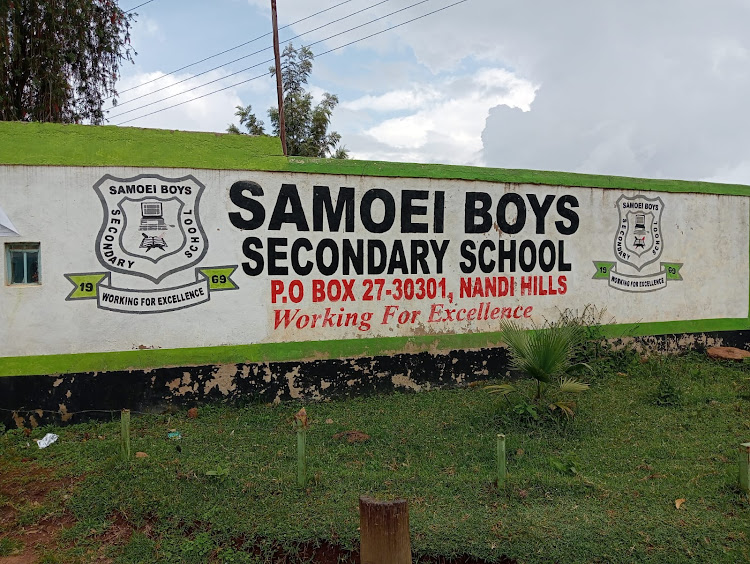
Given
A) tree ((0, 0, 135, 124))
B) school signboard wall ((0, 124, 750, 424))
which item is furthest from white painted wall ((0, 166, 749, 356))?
tree ((0, 0, 135, 124))

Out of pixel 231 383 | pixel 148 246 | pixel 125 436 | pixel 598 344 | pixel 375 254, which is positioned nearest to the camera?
pixel 125 436

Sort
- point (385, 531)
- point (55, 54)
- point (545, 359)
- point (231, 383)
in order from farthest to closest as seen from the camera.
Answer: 1. point (55, 54)
2. point (231, 383)
3. point (545, 359)
4. point (385, 531)

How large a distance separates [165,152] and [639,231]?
22.5 ft

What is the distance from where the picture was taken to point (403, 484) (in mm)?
4629

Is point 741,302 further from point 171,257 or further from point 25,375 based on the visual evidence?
point 25,375

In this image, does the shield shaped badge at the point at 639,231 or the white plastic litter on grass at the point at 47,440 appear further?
the shield shaped badge at the point at 639,231

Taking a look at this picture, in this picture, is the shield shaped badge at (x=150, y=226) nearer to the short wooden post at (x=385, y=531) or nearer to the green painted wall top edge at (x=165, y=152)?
the green painted wall top edge at (x=165, y=152)

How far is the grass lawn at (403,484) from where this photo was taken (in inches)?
149

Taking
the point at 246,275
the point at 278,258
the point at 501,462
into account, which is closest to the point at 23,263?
the point at 246,275

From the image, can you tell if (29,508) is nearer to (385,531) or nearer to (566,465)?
(385,531)

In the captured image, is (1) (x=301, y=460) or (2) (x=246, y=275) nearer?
(1) (x=301, y=460)

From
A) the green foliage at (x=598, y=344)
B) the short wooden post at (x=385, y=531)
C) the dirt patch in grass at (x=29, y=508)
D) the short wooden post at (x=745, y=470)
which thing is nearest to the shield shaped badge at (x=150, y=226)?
the dirt patch in grass at (x=29, y=508)

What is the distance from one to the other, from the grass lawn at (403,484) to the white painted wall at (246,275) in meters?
0.98

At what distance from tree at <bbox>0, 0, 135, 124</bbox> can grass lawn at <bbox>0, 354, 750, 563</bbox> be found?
31.2 feet
